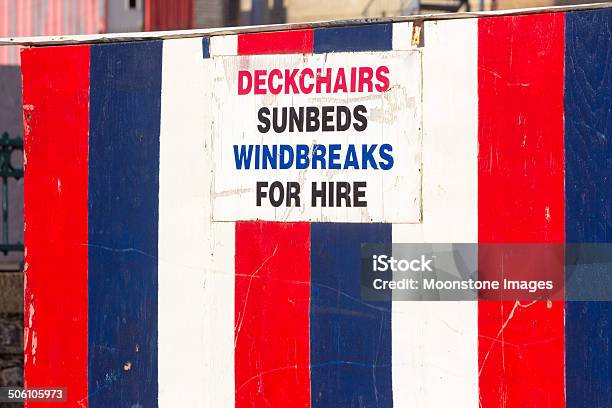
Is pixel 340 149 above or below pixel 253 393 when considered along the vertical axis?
above

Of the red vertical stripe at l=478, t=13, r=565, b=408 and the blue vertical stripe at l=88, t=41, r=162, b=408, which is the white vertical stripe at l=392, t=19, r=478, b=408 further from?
the blue vertical stripe at l=88, t=41, r=162, b=408

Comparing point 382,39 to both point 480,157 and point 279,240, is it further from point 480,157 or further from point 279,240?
point 279,240

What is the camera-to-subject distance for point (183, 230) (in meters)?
3.90

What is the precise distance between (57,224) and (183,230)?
566 millimetres

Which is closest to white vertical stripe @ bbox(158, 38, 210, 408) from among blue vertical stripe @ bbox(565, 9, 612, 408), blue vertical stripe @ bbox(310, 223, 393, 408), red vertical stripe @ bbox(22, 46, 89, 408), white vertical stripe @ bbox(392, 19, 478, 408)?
red vertical stripe @ bbox(22, 46, 89, 408)

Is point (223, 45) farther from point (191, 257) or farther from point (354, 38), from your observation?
point (191, 257)

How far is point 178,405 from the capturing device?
12.8ft

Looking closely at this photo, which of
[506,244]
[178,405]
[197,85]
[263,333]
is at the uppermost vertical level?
[197,85]

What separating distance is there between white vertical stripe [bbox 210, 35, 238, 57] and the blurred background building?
2133 mm

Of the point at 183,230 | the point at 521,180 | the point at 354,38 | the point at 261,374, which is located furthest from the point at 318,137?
the point at 261,374

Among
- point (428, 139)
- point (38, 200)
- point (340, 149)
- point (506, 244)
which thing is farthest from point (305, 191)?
point (38, 200)

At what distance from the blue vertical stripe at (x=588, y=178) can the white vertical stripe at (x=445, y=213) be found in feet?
1.17

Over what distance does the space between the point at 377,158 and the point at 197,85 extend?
2.69 feet

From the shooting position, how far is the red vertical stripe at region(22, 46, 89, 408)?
3996mm
